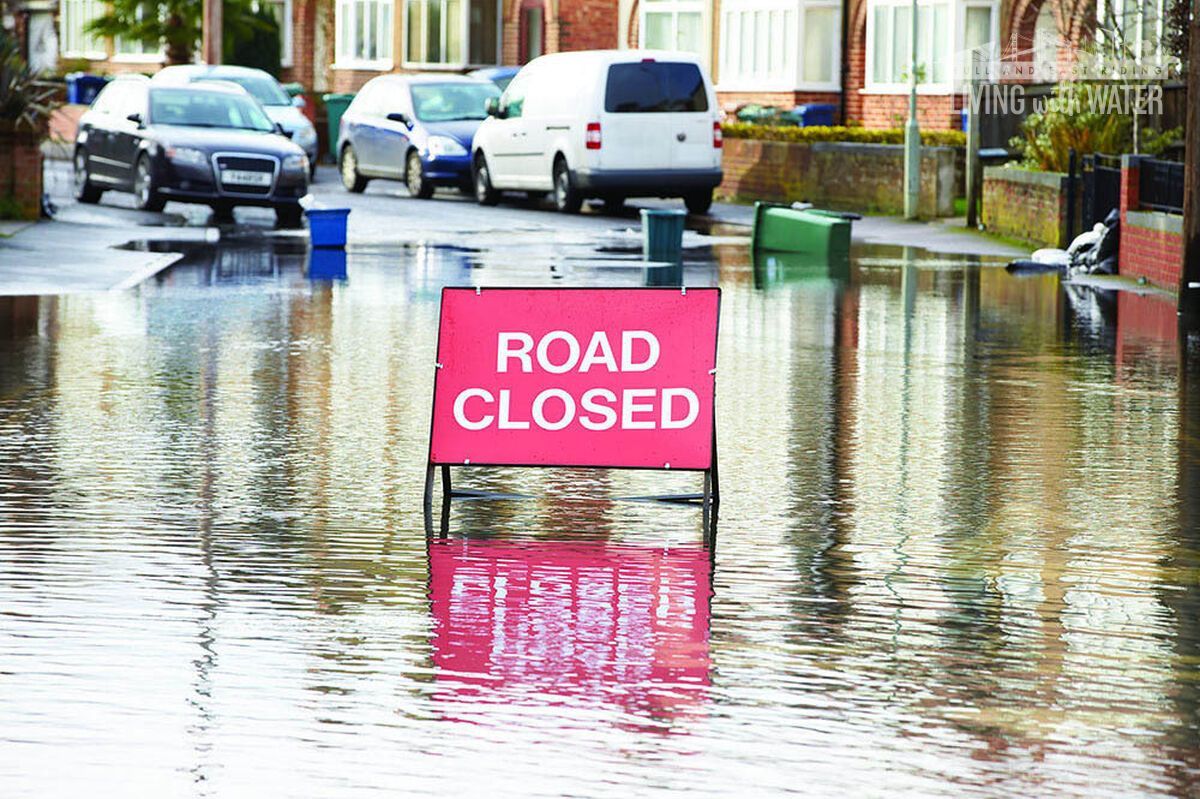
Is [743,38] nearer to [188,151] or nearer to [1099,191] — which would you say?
[188,151]

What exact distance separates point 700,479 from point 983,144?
23.5 meters

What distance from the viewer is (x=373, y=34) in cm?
5950

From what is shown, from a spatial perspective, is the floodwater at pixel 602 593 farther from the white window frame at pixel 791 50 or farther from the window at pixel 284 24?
the window at pixel 284 24

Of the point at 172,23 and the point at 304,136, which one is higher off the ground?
the point at 172,23

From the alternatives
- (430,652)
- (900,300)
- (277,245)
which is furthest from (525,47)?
(430,652)

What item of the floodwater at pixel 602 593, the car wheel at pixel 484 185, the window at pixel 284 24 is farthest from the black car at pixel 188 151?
the window at pixel 284 24

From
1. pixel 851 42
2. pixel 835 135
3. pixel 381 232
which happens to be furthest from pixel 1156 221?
pixel 851 42

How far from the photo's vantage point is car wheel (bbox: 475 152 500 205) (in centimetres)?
3438

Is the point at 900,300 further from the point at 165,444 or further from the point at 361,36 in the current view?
the point at 361,36

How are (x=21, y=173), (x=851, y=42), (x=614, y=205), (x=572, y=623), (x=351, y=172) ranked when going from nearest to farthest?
(x=572, y=623), (x=21, y=173), (x=614, y=205), (x=351, y=172), (x=851, y=42)

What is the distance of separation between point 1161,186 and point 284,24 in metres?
44.4

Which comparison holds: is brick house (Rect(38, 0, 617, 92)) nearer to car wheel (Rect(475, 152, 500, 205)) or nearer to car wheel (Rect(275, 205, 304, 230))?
car wheel (Rect(475, 152, 500, 205))

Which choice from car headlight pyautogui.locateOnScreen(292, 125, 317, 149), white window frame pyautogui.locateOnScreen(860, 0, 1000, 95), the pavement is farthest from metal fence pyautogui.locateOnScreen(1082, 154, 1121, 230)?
car headlight pyautogui.locateOnScreen(292, 125, 317, 149)

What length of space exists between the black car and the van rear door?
4.18 meters
